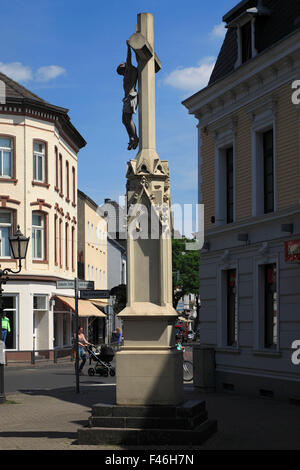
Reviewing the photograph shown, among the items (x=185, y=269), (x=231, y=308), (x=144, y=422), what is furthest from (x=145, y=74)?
(x=185, y=269)

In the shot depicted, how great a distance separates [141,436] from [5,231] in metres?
31.1

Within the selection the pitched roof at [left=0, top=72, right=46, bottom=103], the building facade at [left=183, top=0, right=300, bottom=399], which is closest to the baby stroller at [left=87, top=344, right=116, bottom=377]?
the building facade at [left=183, top=0, right=300, bottom=399]

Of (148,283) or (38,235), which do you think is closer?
(148,283)

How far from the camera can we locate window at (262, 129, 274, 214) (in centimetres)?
1986

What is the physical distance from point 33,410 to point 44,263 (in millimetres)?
26296

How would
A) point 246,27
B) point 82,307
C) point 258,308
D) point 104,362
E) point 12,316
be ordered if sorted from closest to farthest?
point 258,308
point 246,27
point 104,362
point 12,316
point 82,307

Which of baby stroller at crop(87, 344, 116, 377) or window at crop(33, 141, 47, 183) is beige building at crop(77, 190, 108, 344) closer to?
window at crop(33, 141, 47, 183)

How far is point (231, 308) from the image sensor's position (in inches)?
854

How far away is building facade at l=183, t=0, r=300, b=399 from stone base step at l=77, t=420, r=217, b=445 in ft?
22.8

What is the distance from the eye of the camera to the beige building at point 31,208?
41.0m

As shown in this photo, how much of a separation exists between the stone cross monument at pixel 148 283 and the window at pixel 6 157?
29.5 metres

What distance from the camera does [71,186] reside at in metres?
50.5

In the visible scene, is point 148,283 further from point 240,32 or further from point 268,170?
point 240,32

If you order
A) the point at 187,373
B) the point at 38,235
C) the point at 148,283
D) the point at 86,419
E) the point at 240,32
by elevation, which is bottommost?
the point at 187,373
